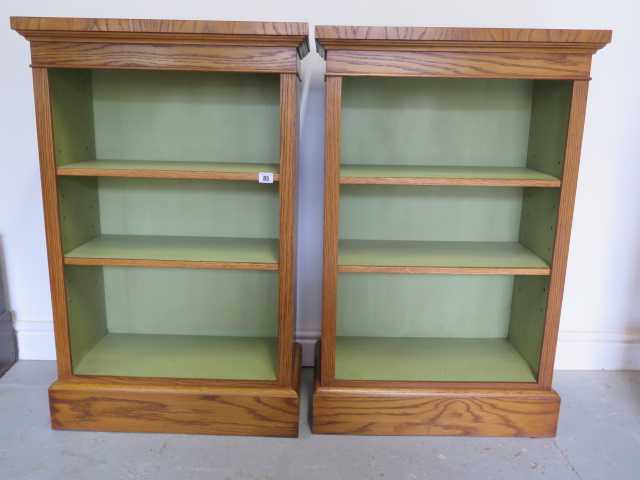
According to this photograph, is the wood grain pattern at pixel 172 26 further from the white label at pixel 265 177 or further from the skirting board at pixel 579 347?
the skirting board at pixel 579 347

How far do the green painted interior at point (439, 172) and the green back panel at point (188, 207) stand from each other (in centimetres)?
41

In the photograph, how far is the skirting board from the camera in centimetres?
247

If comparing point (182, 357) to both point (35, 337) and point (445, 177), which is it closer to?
point (35, 337)

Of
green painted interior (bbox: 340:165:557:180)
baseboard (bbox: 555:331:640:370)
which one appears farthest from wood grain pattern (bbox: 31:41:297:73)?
baseboard (bbox: 555:331:640:370)

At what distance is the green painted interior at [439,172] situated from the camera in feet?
6.01

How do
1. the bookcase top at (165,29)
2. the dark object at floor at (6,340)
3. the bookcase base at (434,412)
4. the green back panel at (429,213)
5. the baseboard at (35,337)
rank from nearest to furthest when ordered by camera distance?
1. the bookcase top at (165,29)
2. the bookcase base at (434,412)
3. the green back panel at (429,213)
4. the dark object at floor at (6,340)
5. the baseboard at (35,337)

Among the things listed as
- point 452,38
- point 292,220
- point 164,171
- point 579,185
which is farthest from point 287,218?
point 579,185

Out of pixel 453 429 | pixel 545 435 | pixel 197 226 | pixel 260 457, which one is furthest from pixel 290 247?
pixel 545 435

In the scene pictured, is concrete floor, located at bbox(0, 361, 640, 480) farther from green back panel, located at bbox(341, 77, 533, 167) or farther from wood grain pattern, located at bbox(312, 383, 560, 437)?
green back panel, located at bbox(341, 77, 533, 167)

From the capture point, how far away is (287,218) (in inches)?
71.4

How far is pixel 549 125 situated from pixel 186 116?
4.56 feet

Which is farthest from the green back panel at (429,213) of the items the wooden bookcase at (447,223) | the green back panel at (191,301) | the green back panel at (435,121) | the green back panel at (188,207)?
the green back panel at (191,301)

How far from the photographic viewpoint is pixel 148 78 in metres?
2.11

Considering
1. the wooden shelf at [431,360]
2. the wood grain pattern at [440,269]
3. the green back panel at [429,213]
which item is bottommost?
the wooden shelf at [431,360]
